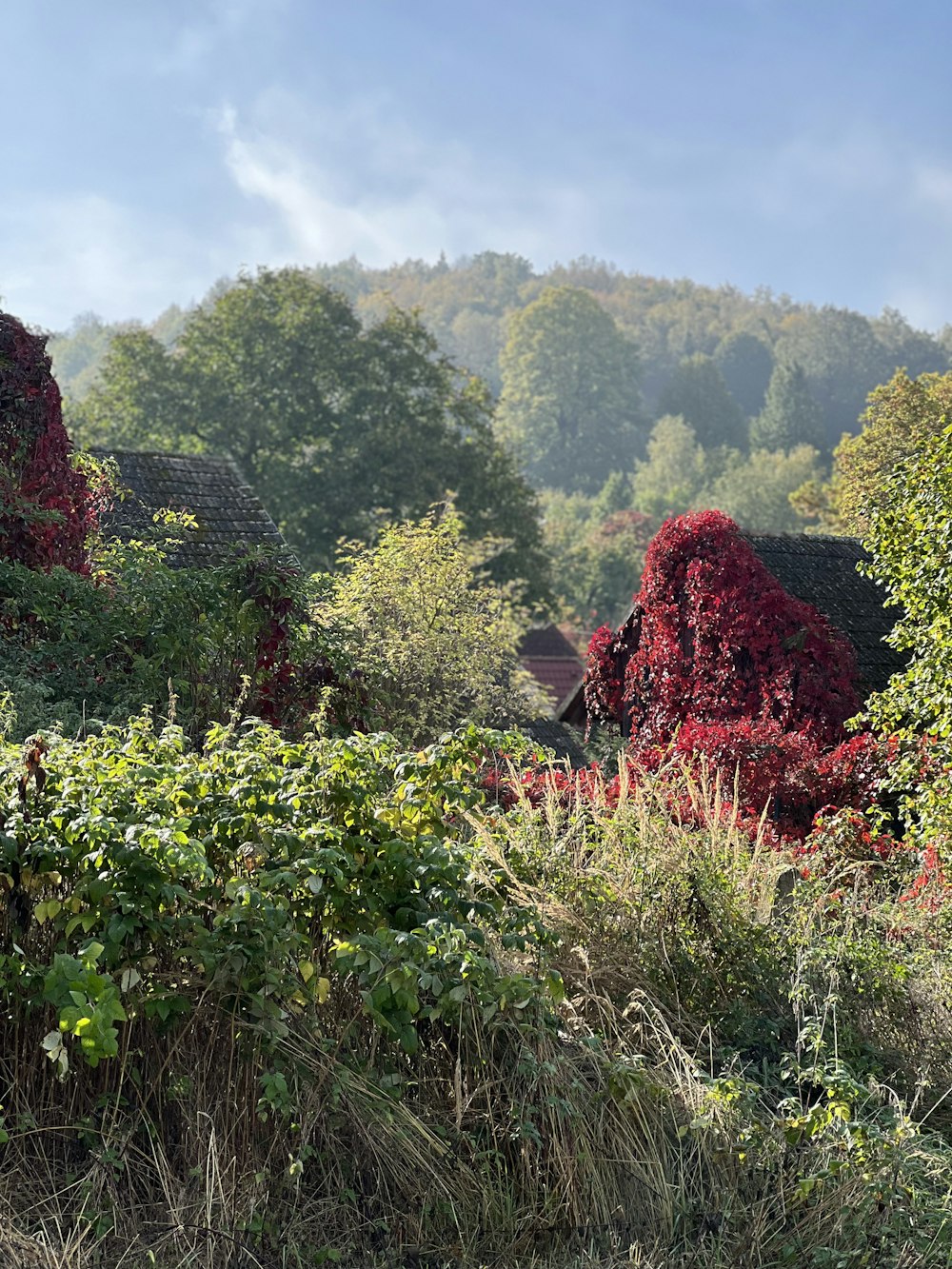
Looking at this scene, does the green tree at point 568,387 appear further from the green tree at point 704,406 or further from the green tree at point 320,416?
the green tree at point 320,416

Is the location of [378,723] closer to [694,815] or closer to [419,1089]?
[694,815]

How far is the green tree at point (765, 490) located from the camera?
89.4 metres

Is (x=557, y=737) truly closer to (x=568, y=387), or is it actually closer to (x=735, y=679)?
(x=735, y=679)

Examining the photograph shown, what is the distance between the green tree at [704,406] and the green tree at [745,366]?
12.8 meters

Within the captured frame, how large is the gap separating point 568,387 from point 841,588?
339 feet

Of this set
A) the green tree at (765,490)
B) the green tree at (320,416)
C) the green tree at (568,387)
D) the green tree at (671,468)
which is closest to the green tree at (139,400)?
the green tree at (320,416)

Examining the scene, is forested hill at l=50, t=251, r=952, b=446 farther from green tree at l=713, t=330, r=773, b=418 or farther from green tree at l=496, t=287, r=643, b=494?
green tree at l=496, t=287, r=643, b=494

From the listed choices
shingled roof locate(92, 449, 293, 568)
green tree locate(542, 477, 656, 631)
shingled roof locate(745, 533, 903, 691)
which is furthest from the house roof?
green tree locate(542, 477, 656, 631)

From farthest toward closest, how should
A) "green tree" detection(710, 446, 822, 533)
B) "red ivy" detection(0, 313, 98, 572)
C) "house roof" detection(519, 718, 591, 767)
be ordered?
1. "green tree" detection(710, 446, 822, 533)
2. "house roof" detection(519, 718, 591, 767)
3. "red ivy" detection(0, 313, 98, 572)

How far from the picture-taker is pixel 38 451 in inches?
394

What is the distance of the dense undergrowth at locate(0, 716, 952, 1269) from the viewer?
14.9ft

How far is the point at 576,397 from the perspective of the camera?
384 ft

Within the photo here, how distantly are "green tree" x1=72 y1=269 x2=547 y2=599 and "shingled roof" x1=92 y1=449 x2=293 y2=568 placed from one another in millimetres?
17953

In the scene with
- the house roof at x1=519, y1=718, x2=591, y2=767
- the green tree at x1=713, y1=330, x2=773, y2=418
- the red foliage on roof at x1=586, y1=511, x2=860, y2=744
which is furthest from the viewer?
the green tree at x1=713, y1=330, x2=773, y2=418
